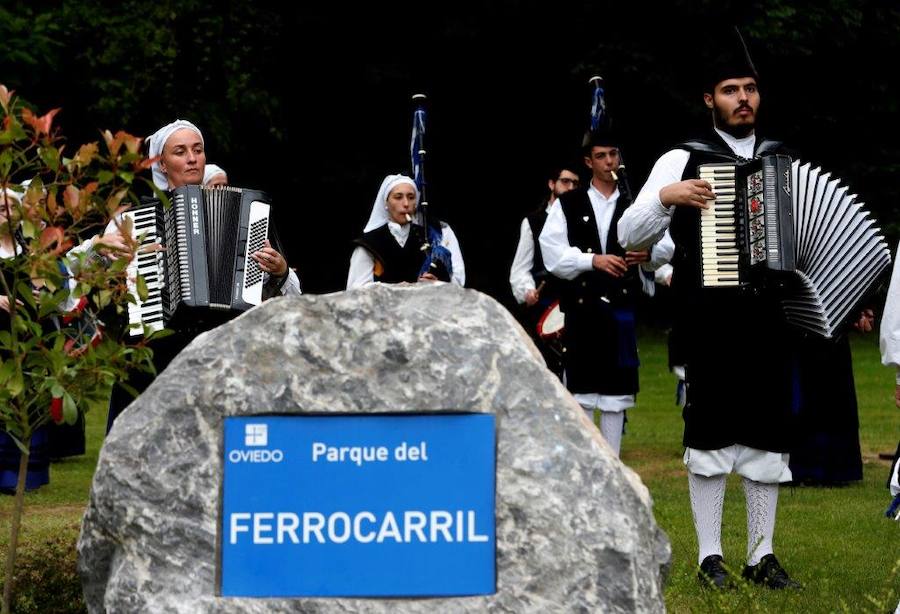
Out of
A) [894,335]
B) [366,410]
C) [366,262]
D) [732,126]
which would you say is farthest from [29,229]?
[366,262]

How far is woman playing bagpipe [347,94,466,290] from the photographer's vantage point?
32.5 ft

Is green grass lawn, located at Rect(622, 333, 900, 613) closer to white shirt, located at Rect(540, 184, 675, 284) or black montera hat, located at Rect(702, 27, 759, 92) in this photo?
white shirt, located at Rect(540, 184, 675, 284)

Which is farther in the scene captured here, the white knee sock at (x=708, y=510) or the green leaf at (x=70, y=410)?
the white knee sock at (x=708, y=510)

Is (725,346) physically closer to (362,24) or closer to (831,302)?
(831,302)

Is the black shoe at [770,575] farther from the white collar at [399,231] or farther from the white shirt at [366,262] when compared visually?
the white collar at [399,231]

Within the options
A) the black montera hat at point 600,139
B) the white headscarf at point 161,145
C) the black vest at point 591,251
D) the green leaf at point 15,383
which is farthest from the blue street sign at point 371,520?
the black montera hat at point 600,139

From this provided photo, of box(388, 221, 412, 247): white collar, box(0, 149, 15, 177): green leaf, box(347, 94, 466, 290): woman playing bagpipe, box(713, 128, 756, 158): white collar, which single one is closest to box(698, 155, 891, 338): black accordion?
box(713, 128, 756, 158): white collar

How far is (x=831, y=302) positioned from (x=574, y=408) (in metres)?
2.34

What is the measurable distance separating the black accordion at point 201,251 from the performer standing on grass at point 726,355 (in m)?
1.51

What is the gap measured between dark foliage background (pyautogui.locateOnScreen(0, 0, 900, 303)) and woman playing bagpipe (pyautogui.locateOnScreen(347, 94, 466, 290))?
12.3 m

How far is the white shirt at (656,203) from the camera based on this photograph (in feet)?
20.7

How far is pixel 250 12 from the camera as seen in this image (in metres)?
21.9

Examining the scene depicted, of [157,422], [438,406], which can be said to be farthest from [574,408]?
[157,422]

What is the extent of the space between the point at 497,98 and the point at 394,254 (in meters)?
14.7
